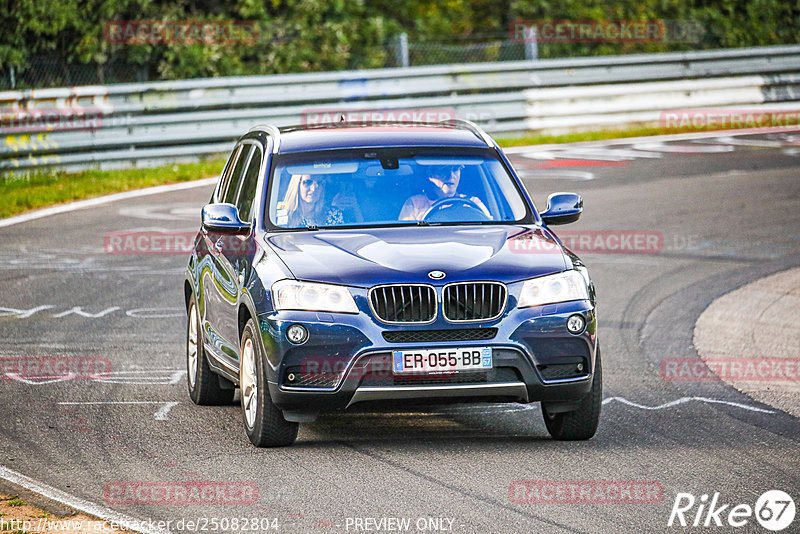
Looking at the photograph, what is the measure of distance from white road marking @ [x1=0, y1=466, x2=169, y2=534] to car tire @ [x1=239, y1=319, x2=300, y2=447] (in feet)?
4.16

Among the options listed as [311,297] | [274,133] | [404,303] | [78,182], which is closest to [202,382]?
[274,133]

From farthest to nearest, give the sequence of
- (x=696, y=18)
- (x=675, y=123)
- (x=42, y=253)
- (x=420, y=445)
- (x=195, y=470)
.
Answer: (x=696, y=18) < (x=675, y=123) < (x=42, y=253) < (x=420, y=445) < (x=195, y=470)

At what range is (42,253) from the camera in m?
15.3

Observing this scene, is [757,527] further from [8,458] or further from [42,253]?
[42,253]

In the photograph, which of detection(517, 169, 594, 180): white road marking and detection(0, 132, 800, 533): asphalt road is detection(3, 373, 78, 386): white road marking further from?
detection(517, 169, 594, 180): white road marking

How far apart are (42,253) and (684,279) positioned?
23.2 feet

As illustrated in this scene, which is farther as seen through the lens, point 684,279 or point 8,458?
point 684,279

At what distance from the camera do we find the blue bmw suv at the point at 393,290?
23.6 feet

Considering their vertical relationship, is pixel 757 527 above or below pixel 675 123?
above

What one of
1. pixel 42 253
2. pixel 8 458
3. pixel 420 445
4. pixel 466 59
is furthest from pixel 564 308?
pixel 466 59

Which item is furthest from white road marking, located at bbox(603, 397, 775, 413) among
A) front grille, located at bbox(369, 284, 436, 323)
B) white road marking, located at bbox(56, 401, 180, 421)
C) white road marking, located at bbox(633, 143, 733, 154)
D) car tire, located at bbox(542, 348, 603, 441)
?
white road marking, located at bbox(633, 143, 733, 154)

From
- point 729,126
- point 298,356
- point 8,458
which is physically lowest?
point 729,126

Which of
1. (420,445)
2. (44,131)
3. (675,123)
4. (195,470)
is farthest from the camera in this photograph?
(675,123)

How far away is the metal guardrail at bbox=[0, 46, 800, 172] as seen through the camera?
2141 cm
